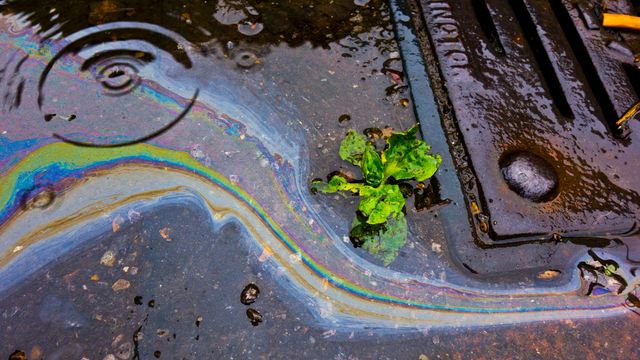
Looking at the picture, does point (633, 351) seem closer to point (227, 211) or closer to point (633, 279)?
point (633, 279)

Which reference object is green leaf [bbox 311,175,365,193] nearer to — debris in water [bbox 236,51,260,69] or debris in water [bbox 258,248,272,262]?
debris in water [bbox 258,248,272,262]

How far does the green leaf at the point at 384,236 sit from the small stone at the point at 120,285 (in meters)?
0.89

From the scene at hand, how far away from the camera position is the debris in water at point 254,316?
1.64 meters

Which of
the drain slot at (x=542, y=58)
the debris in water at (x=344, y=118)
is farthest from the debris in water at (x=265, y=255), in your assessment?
the drain slot at (x=542, y=58)

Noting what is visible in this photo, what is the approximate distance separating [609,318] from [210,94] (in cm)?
197

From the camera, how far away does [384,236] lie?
1.82 metres

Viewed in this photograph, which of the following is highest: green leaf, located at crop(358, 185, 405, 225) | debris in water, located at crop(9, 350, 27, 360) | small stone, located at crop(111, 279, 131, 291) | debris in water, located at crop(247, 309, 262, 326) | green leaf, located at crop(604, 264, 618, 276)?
green leaf, located at crop(358, 185, 405, 225)

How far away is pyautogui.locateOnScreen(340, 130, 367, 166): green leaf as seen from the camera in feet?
6.33

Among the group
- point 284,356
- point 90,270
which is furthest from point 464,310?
point 90,270

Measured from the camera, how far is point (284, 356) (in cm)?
158

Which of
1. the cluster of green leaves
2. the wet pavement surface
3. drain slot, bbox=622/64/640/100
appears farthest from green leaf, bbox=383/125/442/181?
drain slot, bbox=622/64/640/100

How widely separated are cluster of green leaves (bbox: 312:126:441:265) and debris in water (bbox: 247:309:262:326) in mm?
480

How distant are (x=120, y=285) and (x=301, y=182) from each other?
32.6 inches

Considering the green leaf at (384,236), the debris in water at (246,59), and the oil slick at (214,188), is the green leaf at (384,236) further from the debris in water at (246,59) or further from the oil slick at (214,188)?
the debris in water at (246,59)
